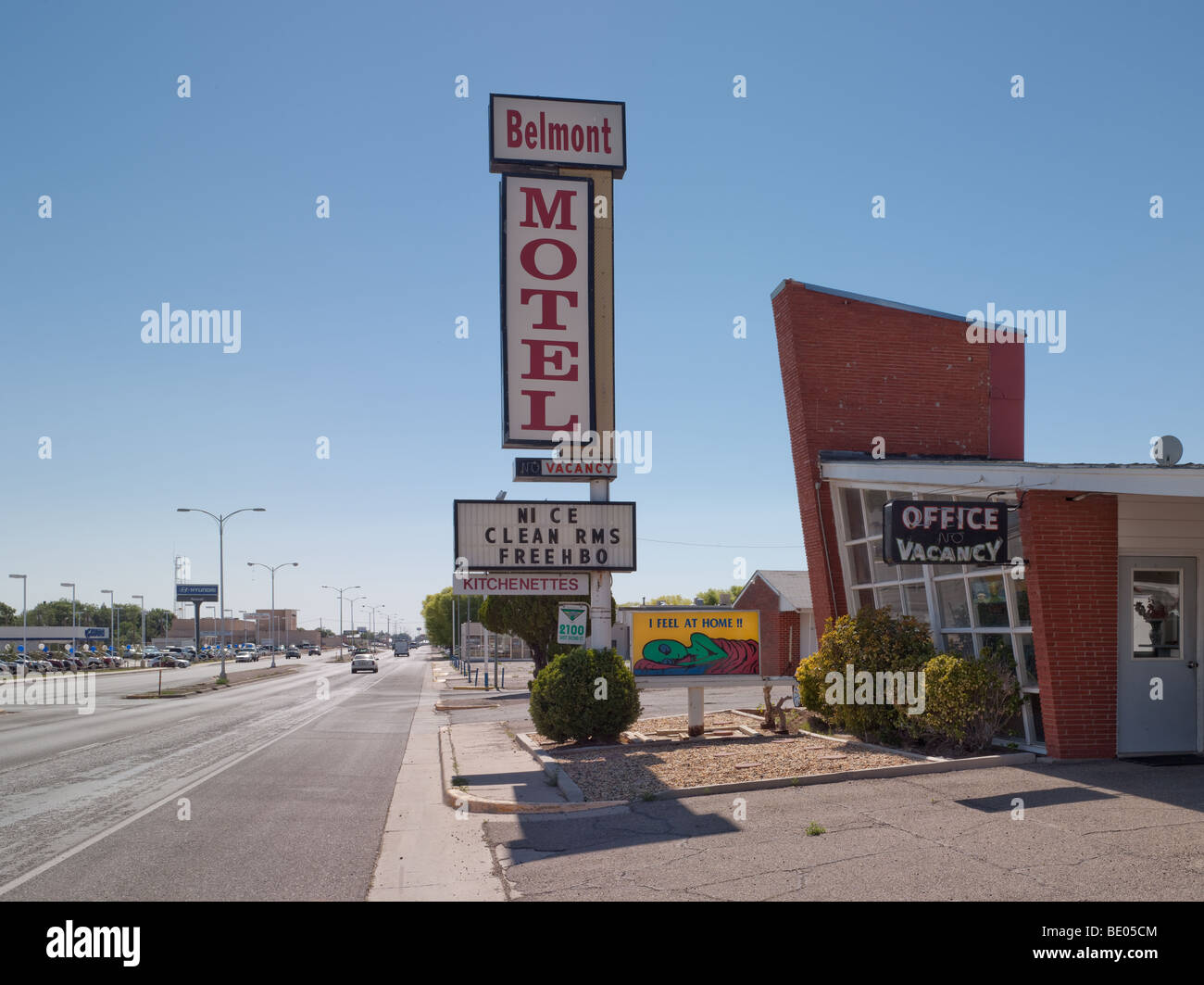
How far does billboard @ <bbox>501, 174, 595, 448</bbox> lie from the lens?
16297 mm

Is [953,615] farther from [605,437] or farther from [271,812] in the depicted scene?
[271,812]

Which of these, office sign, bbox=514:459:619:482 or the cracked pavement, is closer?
the cracked pavement

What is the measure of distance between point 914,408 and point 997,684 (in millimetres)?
7527

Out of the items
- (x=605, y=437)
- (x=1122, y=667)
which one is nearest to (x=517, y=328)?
(x=605, y=437)

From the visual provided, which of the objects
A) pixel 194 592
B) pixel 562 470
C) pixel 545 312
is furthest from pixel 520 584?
pixel 194 592

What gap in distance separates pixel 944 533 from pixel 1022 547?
4.17 feet

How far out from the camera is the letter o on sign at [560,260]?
54.2 feet

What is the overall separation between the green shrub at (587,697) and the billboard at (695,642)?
10611mm

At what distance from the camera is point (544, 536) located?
1628 cm

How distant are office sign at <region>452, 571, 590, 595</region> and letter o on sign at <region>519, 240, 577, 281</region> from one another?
17.0 feet

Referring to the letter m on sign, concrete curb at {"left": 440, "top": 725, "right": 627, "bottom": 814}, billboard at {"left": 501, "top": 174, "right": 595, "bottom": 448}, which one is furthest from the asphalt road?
the letter m on sign

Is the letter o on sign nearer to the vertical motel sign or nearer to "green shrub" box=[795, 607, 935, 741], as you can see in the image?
the vertical motel sign

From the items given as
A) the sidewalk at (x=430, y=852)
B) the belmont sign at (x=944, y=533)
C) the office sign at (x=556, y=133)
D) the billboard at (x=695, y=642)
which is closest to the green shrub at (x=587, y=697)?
the sidewalk at (x=430, y=852)

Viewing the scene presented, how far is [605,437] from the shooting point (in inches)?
656
